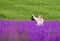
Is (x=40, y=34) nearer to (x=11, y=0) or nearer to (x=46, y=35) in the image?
(x=46, y=35)

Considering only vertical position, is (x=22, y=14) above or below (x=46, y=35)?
below

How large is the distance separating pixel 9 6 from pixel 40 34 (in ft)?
30.0

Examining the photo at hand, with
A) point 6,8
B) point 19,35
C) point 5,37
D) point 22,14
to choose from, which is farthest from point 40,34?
point 6,8

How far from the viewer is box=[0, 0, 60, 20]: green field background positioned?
10.5 m

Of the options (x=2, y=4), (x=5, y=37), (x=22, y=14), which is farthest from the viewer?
(x=2, y=4)

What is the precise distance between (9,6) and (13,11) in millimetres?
556

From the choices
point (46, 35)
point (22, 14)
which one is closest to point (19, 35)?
point (46, 35)

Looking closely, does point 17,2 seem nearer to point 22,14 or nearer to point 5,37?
point 22,14

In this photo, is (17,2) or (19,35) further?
(17,2)

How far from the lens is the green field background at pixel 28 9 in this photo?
1049 cm

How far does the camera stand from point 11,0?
Answer: 11875 mm

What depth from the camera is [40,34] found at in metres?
2.34

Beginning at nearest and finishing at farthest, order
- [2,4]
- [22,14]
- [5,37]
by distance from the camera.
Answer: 1. [5,37]
2. [22,14]
3. [2,4]

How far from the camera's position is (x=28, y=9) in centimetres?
1099
